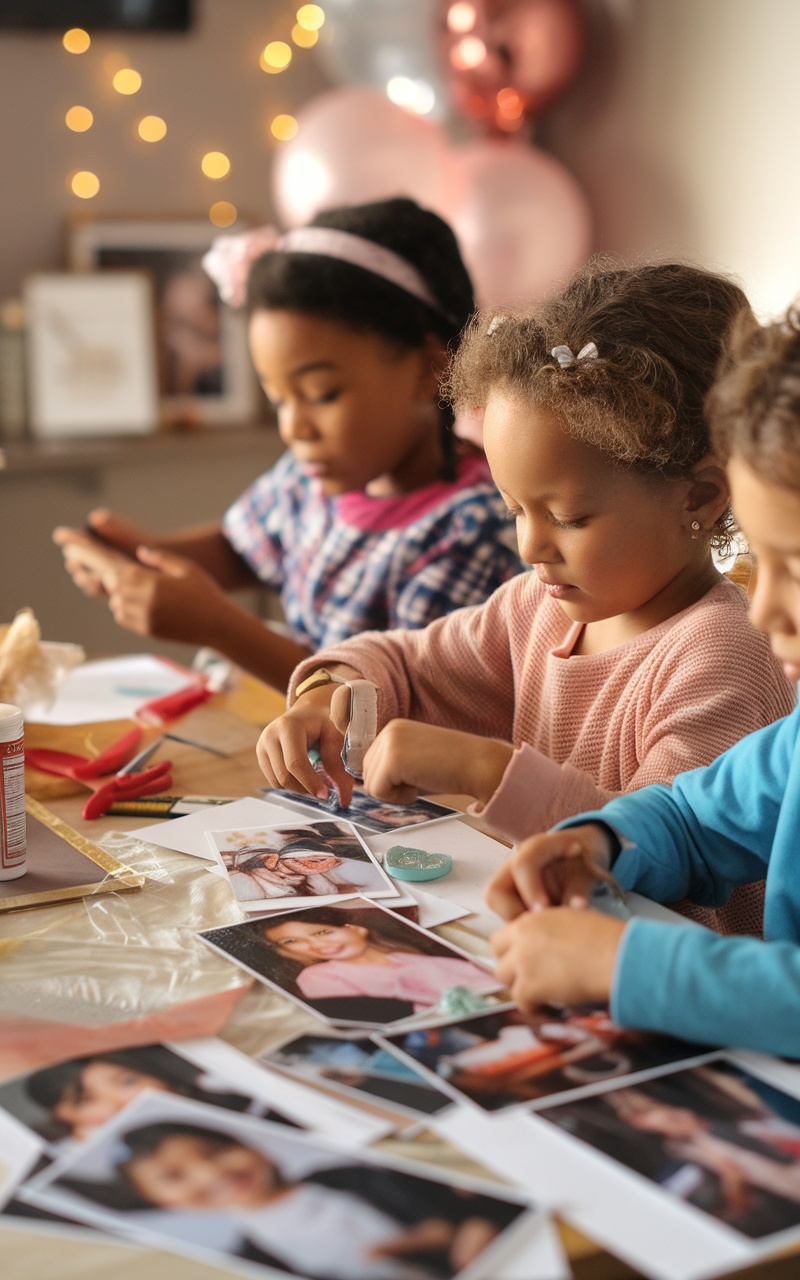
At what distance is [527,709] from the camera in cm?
117

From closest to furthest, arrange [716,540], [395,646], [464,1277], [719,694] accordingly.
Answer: [464,1277], [719,694], [716,540], [395,646]

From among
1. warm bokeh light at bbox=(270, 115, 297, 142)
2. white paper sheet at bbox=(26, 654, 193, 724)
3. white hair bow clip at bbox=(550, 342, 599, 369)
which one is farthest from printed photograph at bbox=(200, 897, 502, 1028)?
A: warm bokeh light at bbox=(270, 115, 297, 142)

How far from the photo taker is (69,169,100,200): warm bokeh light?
287 cm

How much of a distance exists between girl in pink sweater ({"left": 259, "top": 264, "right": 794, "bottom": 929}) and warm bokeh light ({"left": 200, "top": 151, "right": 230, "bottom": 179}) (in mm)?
2119

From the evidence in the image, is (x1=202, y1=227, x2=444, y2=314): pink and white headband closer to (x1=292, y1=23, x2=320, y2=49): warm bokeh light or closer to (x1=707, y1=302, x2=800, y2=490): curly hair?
(x1=707, y1=302, x2=800, y2=490): curly hair

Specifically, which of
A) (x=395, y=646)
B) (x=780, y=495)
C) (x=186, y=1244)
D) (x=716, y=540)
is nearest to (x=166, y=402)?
(x=395, y=646)

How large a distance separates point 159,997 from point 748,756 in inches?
15.8

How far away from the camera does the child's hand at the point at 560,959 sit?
2.14 feet

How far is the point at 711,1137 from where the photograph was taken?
21.9 inches

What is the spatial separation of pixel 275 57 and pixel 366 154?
0.77 m

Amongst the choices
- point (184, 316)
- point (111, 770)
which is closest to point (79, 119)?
point (184, 316)

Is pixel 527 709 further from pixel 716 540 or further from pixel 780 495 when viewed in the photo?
pixel 780 495

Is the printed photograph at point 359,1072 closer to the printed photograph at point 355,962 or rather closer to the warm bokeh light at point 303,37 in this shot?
the printed photograph at point 355,962

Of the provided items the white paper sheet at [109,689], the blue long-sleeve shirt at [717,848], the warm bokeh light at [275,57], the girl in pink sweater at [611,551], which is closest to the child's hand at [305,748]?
the girl in pink sweater at [611,551]
